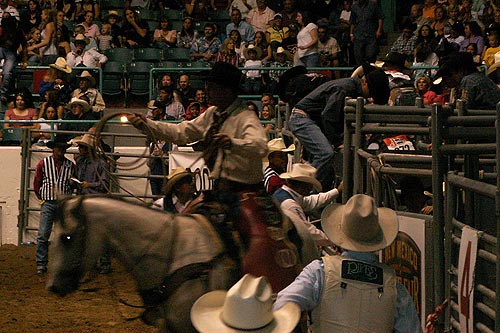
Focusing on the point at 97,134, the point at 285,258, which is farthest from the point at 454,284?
the point at 97,134

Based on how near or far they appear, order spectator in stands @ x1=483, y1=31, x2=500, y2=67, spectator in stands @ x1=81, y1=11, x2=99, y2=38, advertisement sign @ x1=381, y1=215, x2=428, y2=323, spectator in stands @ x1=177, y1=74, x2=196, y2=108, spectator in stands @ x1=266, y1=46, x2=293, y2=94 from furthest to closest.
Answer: spectator in stands @ x1=81, y1=11, x2=99, y2=38 → spectator in stands @ x1=266, y1=46, x2=293, y2=94 → spectator in stands @ x1=177, y1=74, x2=196, y2=108 → spectator in stands @ x1=483, y1=31, x2=500, y2=67 → advertisement sign @ x1=381, y1=215, x2=428, y2=323

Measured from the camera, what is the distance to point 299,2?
20781mm

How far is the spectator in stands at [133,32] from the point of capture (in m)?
20.3

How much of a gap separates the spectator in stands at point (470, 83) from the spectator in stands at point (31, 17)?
41.9 feet

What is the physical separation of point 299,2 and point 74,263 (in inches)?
613

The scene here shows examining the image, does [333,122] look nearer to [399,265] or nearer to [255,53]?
[399,265]

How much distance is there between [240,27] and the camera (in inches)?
785

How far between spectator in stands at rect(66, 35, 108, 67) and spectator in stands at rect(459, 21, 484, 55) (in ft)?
21.4

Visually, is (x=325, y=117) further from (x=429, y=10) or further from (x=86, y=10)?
(x=86, y=10)

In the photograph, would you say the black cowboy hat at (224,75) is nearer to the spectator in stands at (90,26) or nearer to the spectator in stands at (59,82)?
the spectator in stands at (59,82)

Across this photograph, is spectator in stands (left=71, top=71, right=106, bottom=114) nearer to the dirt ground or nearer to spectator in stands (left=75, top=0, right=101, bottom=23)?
spectator in stands (left=75, top=0, right=101, bottom=23)

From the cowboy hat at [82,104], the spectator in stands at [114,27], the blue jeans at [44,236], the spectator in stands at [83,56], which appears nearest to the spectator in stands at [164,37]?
the spectator in stands at [114,27]

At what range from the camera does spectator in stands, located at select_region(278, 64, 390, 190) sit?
32.6 ft

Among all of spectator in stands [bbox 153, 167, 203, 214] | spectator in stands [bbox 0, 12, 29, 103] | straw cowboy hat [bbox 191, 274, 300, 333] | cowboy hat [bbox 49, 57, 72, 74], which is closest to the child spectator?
spectator in stands [bbox 0, 12, 29, 103]
